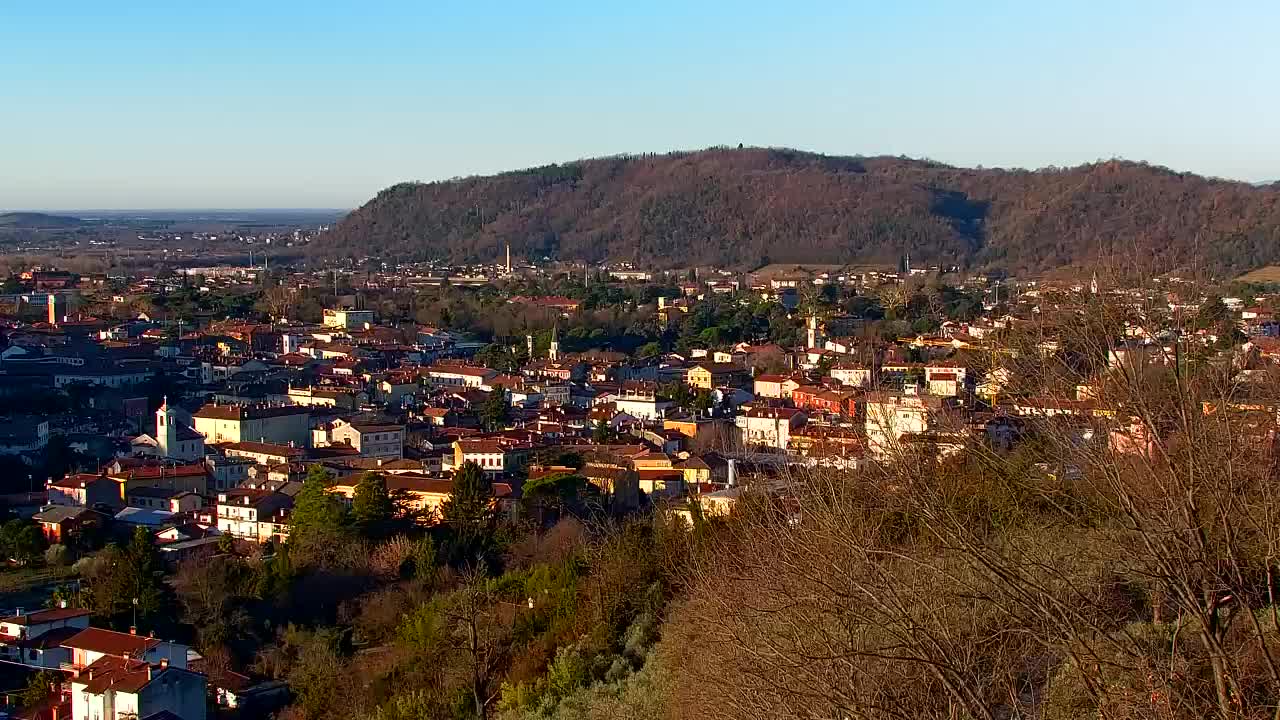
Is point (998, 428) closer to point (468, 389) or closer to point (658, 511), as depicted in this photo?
point (658, 511)

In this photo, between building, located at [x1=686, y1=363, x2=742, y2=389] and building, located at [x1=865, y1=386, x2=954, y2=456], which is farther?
building, located at [x1=686, y1=363, x2=742, y2=389]

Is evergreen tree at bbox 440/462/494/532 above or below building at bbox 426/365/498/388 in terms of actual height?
above

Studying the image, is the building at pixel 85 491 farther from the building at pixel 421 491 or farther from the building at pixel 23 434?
the building at pixel 23 434

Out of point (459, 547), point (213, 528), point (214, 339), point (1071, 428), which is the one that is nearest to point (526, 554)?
point (459, 547)

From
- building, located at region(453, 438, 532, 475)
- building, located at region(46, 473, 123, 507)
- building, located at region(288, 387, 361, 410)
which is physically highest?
building, located at region(453, 438, 532, 475)

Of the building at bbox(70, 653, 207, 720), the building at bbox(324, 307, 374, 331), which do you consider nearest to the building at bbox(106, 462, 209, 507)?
the building at bbox(70, 653, 207, 720)

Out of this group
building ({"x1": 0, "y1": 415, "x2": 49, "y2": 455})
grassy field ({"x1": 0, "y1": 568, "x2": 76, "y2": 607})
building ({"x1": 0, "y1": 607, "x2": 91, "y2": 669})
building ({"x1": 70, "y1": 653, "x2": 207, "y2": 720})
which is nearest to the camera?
building ({"x1": 70, "y1": 653, "x2": 207, "y2": 720})

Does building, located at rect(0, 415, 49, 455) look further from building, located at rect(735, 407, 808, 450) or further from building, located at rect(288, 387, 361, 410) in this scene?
building, located at rect(735, 407, 808, 450)

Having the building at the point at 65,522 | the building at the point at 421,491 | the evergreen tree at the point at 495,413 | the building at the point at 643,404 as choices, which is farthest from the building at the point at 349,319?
the building at the point at 65,522
